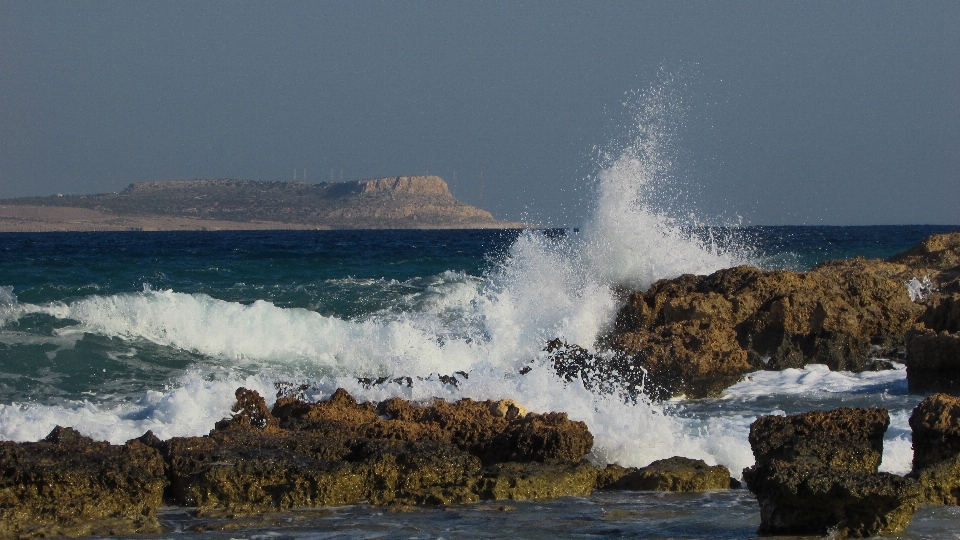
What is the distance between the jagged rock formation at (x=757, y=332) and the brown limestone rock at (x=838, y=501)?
409cm

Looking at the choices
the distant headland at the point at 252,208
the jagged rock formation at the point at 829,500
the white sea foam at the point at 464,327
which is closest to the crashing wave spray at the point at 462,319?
the white sea foam at the point at 464,327

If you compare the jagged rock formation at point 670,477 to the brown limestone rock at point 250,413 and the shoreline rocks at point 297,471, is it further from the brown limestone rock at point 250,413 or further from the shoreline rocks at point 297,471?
the brown limestone rock at point 250,413

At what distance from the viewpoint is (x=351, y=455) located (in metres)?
6.10

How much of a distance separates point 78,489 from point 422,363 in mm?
5944

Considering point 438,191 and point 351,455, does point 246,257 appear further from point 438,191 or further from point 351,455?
point 438,191

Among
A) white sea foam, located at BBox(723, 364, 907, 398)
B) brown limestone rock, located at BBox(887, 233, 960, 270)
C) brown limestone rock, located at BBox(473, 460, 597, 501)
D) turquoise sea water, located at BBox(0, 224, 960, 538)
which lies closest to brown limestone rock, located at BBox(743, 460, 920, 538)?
turquoise sea water, located at BBox(0, 224, 960, 538)

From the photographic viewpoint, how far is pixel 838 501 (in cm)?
487

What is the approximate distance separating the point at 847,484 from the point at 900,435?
2.71 meters

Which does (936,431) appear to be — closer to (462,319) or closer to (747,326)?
(747,326)

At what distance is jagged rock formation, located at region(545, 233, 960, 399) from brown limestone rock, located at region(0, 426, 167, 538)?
4.33 m

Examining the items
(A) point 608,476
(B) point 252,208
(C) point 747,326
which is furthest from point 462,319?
(B) point 252,208

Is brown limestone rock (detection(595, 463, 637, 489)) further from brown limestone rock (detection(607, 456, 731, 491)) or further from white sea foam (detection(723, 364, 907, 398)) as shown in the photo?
white sea foam (detection(723, 364, 907, 398))

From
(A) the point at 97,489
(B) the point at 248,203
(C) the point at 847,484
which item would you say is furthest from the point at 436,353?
(B) the point at 248,203

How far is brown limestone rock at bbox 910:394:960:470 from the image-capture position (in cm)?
597
